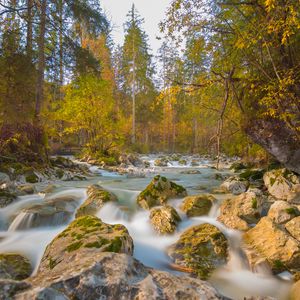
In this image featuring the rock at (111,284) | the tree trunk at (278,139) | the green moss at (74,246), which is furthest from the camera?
the tree trunk at (278,139)

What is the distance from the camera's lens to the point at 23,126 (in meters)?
11.1

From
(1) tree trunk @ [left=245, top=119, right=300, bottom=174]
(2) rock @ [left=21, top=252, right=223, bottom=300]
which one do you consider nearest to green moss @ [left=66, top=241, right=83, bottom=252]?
(2) rock @ [left=21, top=252, right=223, bottom=300]

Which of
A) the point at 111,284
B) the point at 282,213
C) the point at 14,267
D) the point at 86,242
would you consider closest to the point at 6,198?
the point at 14,267

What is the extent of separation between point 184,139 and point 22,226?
33.9m

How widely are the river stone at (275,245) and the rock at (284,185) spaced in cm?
258

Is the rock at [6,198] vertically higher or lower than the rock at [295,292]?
higher

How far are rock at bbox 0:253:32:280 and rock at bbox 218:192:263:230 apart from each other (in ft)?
13.2

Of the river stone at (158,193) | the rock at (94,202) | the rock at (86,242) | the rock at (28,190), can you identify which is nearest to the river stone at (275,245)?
the rock at (86,242)

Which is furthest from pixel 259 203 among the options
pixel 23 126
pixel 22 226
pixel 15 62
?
pixel 23 126

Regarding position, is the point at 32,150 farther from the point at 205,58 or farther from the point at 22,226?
the point at 205,58

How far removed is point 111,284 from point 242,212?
4.36 m

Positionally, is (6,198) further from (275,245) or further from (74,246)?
(275,245)

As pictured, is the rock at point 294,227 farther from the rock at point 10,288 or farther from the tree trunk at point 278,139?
the rock at point 10,288

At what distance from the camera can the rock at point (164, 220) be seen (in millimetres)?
5574
